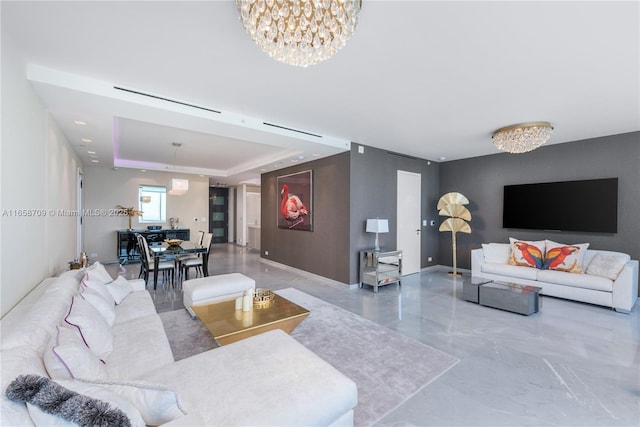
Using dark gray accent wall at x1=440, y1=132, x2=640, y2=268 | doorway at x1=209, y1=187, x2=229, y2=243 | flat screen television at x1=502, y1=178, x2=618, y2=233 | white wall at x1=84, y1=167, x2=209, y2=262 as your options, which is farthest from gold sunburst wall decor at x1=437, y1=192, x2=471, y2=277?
doorway at x1=209, y1=187, x2=229, y2=243

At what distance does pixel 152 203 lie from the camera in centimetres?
815

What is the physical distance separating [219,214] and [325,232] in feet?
26.7

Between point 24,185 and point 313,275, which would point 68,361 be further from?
point 313,275

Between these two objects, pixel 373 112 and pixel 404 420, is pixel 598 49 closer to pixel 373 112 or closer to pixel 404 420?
pixel 373 112

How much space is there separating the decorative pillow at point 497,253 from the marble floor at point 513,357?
39.6 inches

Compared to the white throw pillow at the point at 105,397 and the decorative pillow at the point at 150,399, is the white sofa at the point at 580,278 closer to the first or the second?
the decorative pillow at the point at 150,399

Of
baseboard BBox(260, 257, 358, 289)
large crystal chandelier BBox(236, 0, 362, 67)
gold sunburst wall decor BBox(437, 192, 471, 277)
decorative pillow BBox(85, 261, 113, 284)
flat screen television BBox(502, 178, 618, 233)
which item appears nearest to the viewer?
large crystal chandelier BBox(236, 0, 362, 67)

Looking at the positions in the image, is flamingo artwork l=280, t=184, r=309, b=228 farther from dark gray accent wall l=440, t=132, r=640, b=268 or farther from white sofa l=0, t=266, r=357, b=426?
white sofa l=0, t=266, r=357, b=426

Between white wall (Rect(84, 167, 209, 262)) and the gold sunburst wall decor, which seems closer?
the gold sunburst wall decor

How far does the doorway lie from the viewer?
12.2 meters

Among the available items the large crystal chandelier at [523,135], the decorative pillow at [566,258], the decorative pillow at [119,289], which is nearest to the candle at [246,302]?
the decorative pillow at [119,289]

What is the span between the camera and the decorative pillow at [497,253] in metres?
5.26

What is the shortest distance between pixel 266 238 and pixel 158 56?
5.69m

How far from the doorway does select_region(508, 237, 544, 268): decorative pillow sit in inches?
420
